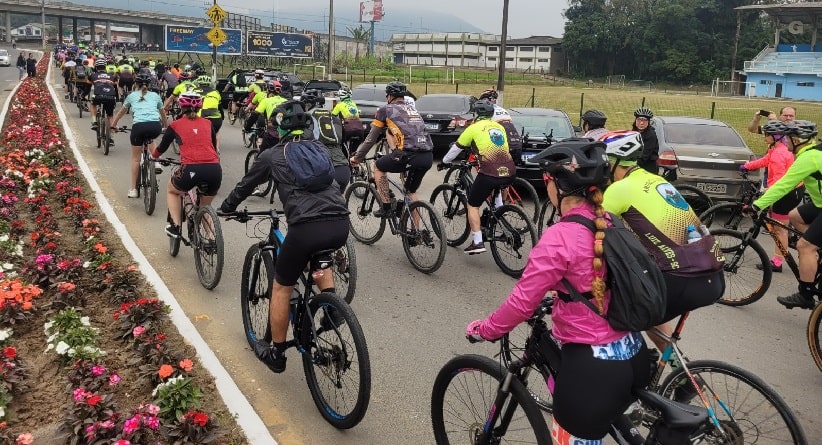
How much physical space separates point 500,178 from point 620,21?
88702 mm

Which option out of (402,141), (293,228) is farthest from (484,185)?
(293,228)

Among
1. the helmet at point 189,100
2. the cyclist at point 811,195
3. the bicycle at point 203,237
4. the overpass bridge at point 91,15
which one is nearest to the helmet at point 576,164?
the cyclist at point 811,195

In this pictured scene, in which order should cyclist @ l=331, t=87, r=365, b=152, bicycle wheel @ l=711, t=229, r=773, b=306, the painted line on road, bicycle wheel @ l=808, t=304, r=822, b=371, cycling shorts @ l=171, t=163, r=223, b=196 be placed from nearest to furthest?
the painted line on road < bicycle wheel @ l=808, t=304, r=822, b=371 < bicycle wheel @ l=711, t=229, r=773, b=306 < cycling shorts @ l=171, t=163, r=223, b=196 < cyclist @ l=331, t=87, r=365, b=152

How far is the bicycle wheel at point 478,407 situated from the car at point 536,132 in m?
7.64

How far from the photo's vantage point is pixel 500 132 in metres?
7.50

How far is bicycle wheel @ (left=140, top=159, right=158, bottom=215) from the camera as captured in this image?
9.48 metres

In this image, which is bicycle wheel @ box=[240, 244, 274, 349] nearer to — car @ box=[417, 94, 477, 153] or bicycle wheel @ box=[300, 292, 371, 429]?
bicycle wheel @ box=[300, 292, 371, 429]

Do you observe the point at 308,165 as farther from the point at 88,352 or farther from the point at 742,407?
Result: the point at 742,407

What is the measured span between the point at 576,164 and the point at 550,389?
1.10 m

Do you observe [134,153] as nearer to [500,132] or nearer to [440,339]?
[500,132]

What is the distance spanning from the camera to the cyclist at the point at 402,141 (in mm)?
7871

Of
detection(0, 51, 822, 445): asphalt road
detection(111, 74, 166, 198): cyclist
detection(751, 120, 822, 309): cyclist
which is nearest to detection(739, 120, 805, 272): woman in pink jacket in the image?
detection(751, 120, 822, 309): cyclist

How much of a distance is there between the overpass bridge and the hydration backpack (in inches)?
3519

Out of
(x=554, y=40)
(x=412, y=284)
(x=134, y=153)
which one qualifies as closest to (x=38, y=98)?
(x=134, y=153)
